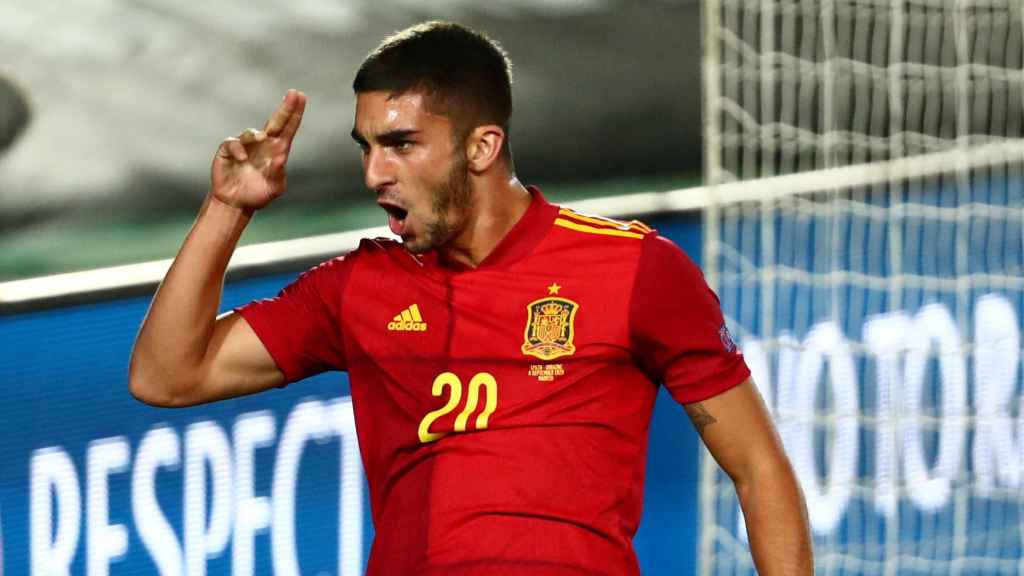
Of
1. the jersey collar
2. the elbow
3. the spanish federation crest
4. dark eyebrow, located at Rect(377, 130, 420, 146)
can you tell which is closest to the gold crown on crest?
the spanish federation crest

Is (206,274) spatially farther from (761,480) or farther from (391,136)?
(761,480)

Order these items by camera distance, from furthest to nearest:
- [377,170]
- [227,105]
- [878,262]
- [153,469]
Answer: [878,262] → [227,105] → [153,469] → [377,170]

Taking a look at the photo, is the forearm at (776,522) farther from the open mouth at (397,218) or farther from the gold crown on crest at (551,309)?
the open mouth at (397,218)

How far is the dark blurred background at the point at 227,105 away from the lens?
3713 millimetres

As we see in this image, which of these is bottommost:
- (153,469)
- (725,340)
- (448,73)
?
(153,469)

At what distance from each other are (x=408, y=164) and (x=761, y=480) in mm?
740

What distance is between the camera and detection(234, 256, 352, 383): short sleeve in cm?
288

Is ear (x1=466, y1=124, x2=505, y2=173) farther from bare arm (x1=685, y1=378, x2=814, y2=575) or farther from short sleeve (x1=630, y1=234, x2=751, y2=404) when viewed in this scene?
bare arm (x1=685, y1=378, x2=814, y2=575)

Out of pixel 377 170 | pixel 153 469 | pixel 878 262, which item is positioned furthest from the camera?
pixel 878 262

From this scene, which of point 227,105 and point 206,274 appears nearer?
point 206,274

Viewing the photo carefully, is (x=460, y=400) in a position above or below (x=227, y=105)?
below

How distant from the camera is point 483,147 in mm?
2838

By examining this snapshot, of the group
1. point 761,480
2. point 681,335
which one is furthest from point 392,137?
point 761,480

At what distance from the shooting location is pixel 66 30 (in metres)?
3.73
